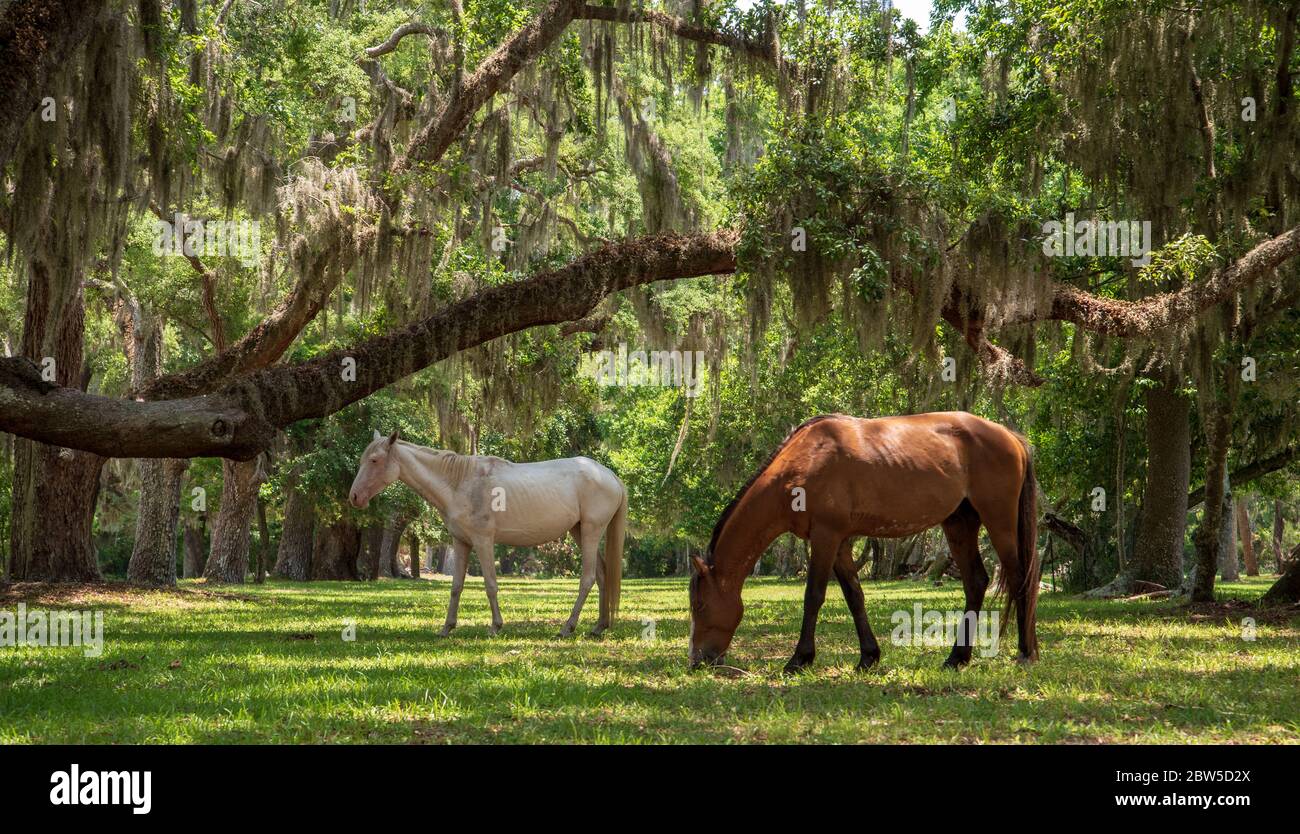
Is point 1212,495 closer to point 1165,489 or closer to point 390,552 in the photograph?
point 1165,489

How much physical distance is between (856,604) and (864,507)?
0.74m

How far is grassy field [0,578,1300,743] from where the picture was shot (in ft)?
18.7

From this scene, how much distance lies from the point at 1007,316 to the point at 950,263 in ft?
2.86

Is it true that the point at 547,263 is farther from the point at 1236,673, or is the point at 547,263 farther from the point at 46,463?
the point at 1236,673

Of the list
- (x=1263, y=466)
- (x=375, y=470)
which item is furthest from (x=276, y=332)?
(x=1263, y=466)

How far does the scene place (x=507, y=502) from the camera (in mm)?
Answer: 12422

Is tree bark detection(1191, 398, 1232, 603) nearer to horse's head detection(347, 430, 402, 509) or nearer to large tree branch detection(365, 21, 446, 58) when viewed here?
horse's head detection(347, 430, 402, 509)

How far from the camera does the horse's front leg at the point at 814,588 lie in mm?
8047

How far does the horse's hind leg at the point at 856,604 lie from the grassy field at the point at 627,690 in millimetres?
240

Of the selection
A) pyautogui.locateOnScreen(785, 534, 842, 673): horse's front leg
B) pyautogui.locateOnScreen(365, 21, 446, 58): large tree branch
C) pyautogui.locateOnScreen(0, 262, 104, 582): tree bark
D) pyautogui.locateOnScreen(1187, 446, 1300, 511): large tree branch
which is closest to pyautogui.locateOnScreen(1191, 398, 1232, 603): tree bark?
pyautogui.locateOnScreen(1187, 446, 1300, 511): large tree branch

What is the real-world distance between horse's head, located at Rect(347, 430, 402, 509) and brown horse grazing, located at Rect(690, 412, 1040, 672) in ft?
16.2

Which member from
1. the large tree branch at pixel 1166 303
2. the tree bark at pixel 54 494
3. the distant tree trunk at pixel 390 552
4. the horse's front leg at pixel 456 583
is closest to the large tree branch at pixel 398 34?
the tree bark at pixel 54 494

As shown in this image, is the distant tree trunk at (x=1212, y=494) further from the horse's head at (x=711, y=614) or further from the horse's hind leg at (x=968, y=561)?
the horse's head at (x=711, y=614)

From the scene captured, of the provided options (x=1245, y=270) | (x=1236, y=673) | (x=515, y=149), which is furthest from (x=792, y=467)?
(x=515, y=149)
